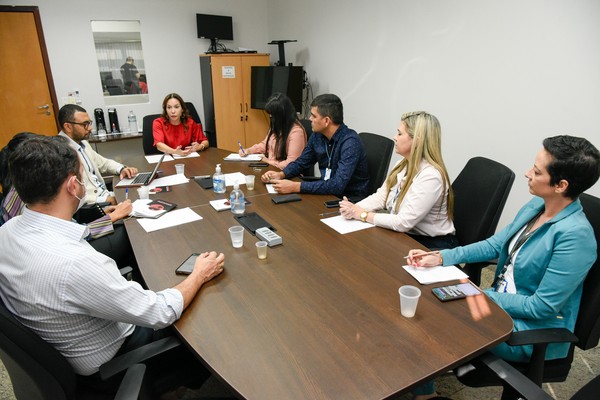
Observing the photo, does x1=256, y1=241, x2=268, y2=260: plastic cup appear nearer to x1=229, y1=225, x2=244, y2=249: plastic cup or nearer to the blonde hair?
x1=229, y1=225, x2=244, y2=249: plastic cup

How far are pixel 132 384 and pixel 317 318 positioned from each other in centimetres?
58

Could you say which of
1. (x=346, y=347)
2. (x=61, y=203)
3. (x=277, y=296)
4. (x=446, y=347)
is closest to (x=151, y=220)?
(x=61, y=203)

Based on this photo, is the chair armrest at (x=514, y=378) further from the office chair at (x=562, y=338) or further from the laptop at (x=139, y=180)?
the laptop at (x=139, y=180)

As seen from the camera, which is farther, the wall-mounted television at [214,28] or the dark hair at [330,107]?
the wall-mounted television at [214,28]

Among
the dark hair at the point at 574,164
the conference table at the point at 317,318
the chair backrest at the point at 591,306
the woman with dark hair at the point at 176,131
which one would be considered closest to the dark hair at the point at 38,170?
the conference table at the point at 317,318

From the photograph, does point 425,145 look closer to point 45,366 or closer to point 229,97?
point 45,366

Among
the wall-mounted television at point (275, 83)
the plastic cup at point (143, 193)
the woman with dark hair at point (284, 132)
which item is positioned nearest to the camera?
the plastic cup at point (143, 193)

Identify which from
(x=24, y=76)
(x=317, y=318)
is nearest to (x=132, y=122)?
(x=24, y=76)

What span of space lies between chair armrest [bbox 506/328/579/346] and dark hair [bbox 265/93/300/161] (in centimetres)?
238

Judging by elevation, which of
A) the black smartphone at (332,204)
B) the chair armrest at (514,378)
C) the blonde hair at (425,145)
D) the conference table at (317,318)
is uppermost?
the blonde hair at (425,145)

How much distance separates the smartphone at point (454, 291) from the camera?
1320 mm

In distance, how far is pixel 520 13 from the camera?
2646 mm

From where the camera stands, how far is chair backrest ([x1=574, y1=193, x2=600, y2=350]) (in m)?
1.30

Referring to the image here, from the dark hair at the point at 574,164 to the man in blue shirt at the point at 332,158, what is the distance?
1.30 meters
